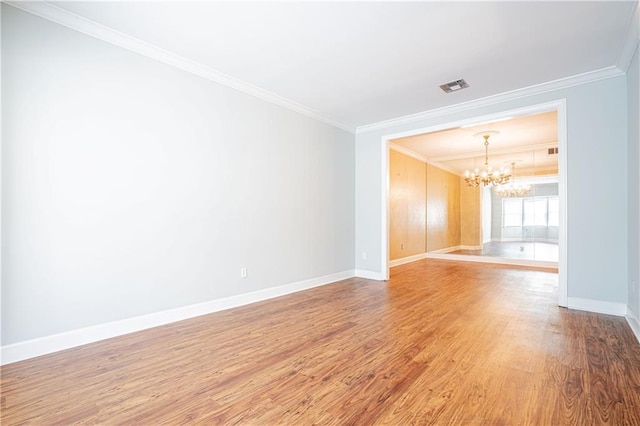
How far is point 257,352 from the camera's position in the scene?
A: 2445 millimetres

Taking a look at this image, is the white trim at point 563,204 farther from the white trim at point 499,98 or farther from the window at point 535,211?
the window at point 535,211

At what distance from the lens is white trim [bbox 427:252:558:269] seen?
6.48m

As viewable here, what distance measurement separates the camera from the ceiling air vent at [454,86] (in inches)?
146

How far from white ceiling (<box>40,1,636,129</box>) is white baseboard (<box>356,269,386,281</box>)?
318cm

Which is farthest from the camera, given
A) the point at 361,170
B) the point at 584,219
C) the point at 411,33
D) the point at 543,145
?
the point at 543,145

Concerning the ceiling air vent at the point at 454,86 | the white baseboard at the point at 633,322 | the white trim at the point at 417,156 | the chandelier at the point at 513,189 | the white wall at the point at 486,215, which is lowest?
the white baseboard at the point at 633,322

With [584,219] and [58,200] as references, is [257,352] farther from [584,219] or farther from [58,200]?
[584,219]

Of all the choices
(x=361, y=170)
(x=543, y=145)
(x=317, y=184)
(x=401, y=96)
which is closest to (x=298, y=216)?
(x=317, y=184)

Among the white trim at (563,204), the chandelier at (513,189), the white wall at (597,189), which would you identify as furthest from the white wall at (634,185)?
the chandelier at (513,189)

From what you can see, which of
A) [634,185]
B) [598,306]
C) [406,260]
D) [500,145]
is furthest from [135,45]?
[500,145]

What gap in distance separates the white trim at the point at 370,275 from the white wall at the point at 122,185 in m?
1.81

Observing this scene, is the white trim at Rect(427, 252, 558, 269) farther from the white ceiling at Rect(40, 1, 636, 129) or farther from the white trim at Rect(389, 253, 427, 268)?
the white ceiling at Rect(40, 1, 636, 129)

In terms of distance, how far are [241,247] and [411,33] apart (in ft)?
10.0

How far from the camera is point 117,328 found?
9.03 feet
